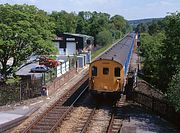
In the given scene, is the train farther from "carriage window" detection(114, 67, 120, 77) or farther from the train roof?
the train roof

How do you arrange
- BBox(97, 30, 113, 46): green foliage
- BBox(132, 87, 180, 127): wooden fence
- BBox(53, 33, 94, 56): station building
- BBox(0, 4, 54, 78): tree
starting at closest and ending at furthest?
BBox(132, 87, 180, 127): wooden fence, BBox(0, 4, 54, 78): tree, BBox(53, 33, 94, 56): station building, BBox(97, 30, 113, 46): green foliage

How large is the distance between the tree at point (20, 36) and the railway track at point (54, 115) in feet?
12.6

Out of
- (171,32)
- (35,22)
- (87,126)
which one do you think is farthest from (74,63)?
(87,126)

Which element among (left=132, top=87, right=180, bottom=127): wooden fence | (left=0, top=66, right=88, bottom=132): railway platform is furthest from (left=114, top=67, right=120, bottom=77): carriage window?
(left=0, top=66, right=88, bottom=132): railway platform

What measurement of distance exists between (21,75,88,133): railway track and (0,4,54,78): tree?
3841 millimetres

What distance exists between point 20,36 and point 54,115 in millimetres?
6397

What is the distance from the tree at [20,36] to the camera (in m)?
22.3

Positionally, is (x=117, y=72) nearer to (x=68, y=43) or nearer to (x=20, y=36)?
(x=20, y=36)

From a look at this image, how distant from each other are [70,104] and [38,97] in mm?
2860

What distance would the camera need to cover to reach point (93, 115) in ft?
63.0

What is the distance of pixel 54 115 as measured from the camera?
62.1 feet

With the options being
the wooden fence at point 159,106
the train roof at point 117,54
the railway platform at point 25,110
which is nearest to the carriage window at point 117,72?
the train roof at point 117,54

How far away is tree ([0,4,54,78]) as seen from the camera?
73.3 feet

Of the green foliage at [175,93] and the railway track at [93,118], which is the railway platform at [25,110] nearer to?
the railway track at [93,118]
